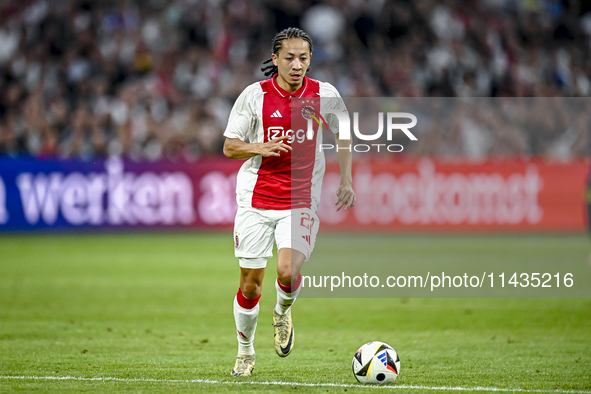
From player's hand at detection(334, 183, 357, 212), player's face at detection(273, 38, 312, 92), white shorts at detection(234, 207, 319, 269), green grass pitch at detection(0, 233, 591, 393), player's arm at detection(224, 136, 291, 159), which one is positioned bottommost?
green grass pitch at detection(0, 233, 591, 393)

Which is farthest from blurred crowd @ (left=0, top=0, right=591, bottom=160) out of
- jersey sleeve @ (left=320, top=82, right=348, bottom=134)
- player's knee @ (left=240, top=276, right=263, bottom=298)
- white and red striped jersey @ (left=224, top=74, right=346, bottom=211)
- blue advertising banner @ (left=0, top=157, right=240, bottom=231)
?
player's knee @ (left=240, top=276, right=263, bottom=298)

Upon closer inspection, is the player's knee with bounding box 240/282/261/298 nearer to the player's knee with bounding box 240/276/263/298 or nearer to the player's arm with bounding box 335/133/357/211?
the player's knee with bounding box 240/276/263/298

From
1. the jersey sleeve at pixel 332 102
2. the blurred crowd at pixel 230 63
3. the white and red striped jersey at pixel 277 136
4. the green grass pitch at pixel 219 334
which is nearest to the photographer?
the green grass pitch at pixel 219 334

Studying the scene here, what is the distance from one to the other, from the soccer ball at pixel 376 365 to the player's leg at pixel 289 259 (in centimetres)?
78

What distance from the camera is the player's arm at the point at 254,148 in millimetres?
5859

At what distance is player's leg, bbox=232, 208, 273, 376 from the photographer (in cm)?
605

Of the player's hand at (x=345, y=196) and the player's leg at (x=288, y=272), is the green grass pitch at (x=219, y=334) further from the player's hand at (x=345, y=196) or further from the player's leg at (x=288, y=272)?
the player's hand at (x=345, y=196)

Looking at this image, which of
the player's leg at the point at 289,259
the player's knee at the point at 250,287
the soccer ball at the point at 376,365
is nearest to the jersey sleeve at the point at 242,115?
the player's leg at the point at 289,259

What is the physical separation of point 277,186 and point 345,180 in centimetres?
54

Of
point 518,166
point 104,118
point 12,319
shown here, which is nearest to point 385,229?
point 518,166

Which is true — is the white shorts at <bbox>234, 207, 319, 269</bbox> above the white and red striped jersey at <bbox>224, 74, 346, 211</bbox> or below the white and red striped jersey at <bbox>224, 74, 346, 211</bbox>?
below

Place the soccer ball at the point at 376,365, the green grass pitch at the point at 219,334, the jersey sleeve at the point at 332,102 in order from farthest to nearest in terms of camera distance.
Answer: the jersey sleeve at the point at 332,102 < the green grass pitch at the point at 219,334 < the soccer ball at the point at 376,365

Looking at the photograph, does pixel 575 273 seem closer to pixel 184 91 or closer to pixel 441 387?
pixel 441 387

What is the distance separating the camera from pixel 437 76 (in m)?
19.6
